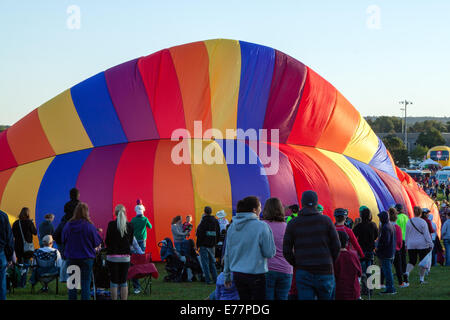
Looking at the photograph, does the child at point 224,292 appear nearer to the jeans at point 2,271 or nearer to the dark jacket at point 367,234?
the jeans at point 2,271

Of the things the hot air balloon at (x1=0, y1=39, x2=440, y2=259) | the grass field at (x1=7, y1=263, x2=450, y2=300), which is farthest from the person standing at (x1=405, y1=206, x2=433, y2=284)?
the hot air balloon at (x1=0, y1=39, x2=440, y2=259)

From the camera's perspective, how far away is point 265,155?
16516mm

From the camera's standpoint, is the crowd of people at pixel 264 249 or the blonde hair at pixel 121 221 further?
the blonde hair at pixel 121 221

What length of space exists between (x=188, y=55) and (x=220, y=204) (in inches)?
162

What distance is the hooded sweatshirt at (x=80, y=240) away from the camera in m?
8.52

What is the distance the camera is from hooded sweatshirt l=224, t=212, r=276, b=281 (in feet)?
22.2

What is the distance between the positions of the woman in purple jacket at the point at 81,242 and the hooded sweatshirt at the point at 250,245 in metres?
2.42

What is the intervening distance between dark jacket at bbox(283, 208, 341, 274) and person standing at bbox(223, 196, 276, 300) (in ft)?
0.79

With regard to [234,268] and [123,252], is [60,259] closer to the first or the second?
[123,252]

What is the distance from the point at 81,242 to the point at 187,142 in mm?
8085

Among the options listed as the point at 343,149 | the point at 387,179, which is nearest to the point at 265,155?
the point at 343,149

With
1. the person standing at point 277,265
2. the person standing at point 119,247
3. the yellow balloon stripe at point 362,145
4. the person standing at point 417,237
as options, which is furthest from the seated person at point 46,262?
the yellow balloon stripe at point 362,145

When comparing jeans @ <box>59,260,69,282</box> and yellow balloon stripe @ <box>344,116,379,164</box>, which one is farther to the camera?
yellow balloon stripe @ <box>344,116,379,164</box>

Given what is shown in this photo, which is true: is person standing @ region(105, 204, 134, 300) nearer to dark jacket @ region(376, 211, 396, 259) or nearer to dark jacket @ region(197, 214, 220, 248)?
dark jacket @ region(197, 214, 220, 248)
